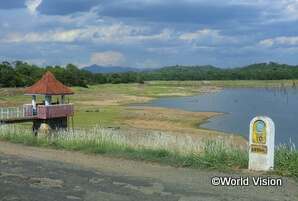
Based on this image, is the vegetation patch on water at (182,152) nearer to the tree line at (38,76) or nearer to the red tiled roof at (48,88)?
the red tiled roof at (48,88)

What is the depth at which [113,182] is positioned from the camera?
28.1 ft

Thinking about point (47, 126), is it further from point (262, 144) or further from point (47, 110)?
point (262, 144)

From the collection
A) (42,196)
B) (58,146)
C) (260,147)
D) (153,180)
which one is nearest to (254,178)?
(260,147)

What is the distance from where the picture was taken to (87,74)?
143 meters

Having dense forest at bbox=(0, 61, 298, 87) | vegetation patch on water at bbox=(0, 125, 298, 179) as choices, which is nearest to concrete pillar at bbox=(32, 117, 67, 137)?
vegetation patch on water at bbox=(0, 125, 298, 179)

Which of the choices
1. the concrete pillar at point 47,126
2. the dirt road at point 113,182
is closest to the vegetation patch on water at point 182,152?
the dirt road at point 113,182

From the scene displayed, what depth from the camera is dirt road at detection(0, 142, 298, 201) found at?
7484 mm

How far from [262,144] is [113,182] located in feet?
11.5

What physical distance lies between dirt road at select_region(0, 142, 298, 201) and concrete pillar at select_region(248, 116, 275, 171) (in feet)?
1.08

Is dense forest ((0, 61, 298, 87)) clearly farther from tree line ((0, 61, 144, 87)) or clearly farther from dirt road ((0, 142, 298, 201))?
dirt road ((0, 142, 298, 201))

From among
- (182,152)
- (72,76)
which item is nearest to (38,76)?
(72,76)

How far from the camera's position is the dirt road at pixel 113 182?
7484mm

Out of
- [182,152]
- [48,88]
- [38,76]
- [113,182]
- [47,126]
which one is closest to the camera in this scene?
[113,182]

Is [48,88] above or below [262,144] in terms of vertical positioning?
above
